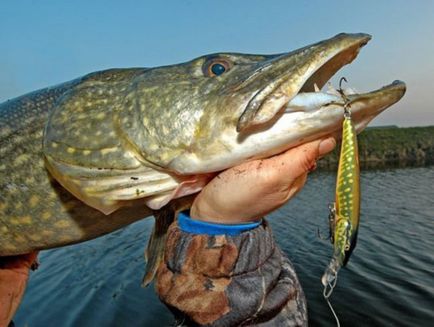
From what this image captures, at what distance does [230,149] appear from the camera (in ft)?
5.60

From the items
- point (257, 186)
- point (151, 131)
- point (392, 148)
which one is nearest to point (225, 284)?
point (257, 186)

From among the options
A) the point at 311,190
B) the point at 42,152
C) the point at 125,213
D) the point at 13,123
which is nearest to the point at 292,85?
the point at 125,213

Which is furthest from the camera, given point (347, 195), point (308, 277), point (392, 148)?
point (392, 148)

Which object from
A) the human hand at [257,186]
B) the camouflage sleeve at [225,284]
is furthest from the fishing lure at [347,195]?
the camouflage sleeve at [225,284]

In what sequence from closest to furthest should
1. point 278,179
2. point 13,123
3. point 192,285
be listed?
point 278,179 < point 192,285 < point 13,123

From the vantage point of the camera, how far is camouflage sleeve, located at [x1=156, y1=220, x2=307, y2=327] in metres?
1.84

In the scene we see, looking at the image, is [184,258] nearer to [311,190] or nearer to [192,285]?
[192,285]

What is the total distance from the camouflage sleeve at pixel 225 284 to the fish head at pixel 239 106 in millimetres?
406

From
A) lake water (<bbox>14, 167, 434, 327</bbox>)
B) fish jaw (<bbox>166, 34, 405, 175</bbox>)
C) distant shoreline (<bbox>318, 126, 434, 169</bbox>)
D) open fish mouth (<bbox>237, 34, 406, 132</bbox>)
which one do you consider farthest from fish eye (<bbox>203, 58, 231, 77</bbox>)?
distant shoreline (<bbox>318, 126, 434, 169</bbox>)

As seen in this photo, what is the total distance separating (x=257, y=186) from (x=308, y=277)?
7447 mm

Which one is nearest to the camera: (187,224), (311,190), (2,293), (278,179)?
(278,179)

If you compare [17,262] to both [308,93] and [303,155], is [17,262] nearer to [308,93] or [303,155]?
[303,155]

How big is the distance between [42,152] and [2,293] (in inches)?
48.0

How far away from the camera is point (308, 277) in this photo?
8.50 meters
